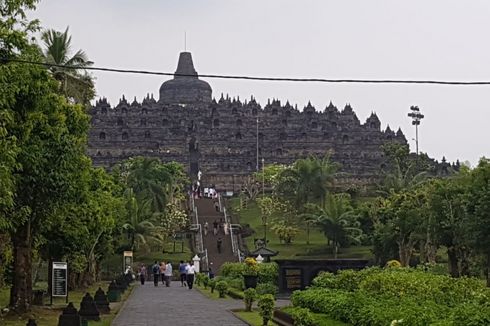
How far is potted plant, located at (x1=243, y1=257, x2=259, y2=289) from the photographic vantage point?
33.6 meters

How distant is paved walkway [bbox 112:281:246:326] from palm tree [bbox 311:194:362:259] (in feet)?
79.3

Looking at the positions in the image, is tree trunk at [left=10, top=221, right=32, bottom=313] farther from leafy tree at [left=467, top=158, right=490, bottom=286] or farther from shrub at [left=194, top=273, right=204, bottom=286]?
leafy tree at [left=467, top=158, right=490, bottom=286]

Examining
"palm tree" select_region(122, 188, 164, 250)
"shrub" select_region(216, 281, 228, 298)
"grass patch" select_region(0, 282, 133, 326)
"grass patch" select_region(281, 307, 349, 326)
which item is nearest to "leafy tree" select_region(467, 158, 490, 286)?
"shrub" select_region(216, 281, 228, 298)

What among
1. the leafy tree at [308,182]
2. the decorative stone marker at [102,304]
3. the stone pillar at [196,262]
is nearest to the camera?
the decorative stone marker at [102,304]

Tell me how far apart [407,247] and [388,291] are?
96.3ft

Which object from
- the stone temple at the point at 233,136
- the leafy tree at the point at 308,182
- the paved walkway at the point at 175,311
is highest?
the stone temple at the point at 233,136

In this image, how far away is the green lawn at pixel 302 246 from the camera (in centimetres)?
5593

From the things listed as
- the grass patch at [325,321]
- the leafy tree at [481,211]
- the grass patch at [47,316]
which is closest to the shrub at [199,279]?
the grass patch at [47,316]

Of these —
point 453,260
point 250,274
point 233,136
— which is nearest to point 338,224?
point 453,260

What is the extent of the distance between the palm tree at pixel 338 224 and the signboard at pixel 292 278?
2428cm

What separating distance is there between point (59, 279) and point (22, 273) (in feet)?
11.1

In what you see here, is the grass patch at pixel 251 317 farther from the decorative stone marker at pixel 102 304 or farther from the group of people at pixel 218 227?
the group of people at pixel 218 227

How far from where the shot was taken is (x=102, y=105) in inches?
4348

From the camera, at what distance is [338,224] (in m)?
56.3
